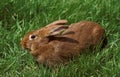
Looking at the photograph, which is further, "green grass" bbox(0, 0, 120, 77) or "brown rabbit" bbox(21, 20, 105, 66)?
"brown rabbit" bbox(21, 20, 105, 66)

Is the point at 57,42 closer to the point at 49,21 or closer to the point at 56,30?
the point at 56,30

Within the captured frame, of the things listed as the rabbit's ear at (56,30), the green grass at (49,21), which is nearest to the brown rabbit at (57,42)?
the rabbit's ear at (56,30)

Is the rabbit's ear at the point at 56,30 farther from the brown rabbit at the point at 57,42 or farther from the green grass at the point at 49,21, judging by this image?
the green grass at the point at 49,21

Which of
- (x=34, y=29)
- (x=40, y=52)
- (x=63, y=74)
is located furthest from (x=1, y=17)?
(x=63, y=74)

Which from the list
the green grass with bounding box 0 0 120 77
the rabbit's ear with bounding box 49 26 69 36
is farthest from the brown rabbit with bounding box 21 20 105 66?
the green grass with bounding box 0 0 120 77

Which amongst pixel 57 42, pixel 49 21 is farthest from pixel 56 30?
pixel 49 21

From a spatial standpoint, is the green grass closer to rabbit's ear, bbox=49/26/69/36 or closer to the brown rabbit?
the brown rabbit

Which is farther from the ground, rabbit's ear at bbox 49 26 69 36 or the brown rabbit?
rabbit's ear at bbox 49 26 69 36
